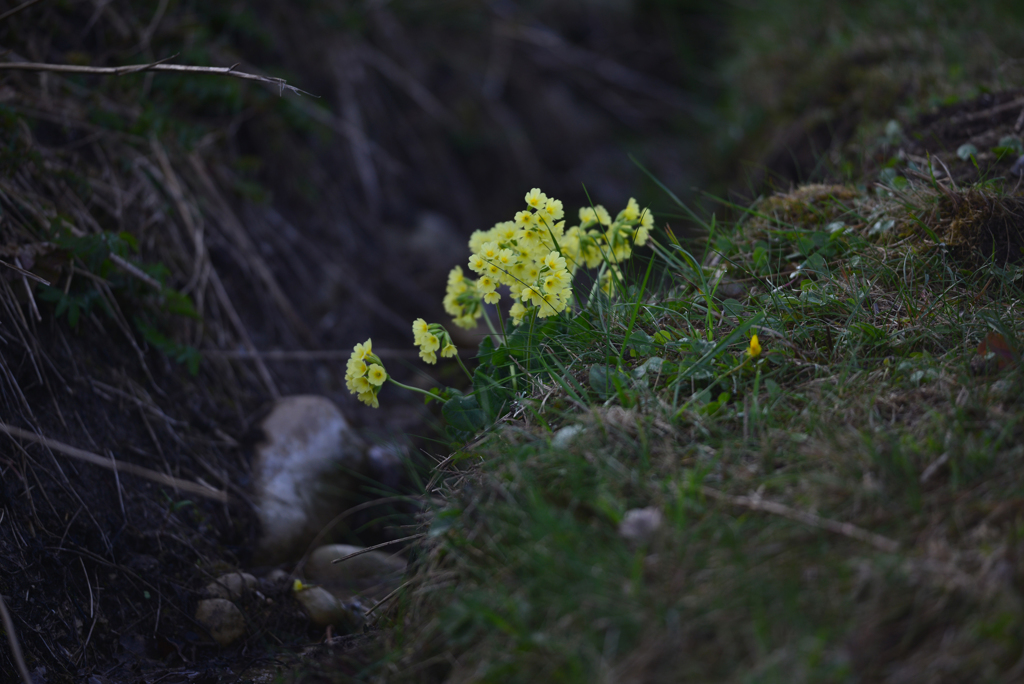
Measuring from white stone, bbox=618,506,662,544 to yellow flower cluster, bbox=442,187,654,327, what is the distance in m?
0.68

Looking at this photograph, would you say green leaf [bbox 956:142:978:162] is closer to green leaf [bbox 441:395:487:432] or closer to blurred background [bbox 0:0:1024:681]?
blurred background [bbox 0:0:1024:681]

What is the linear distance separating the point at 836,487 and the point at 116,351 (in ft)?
7.02

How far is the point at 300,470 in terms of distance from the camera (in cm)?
233

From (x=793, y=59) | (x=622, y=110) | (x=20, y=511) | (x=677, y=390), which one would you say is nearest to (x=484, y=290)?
(x=677, y=390)

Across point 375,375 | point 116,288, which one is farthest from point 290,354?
point 375,375

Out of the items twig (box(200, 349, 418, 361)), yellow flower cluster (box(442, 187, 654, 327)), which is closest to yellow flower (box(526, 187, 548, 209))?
yellow flower cluster (box(442, 187, 654, 327))

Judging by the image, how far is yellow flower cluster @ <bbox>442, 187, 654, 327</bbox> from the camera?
183 centimetres

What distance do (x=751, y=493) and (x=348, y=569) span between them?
1327mm

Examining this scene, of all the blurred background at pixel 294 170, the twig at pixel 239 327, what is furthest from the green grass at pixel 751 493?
the twig at pixel 239 327

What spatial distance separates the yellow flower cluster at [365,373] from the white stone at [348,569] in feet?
1.95

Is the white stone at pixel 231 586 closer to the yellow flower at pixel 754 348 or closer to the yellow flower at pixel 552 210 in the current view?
the yellow flower at pixel 552 210

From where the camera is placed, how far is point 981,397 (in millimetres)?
1448

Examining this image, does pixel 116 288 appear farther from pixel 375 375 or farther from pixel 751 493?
pixel 751 493

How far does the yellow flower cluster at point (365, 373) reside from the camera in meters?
1.78
